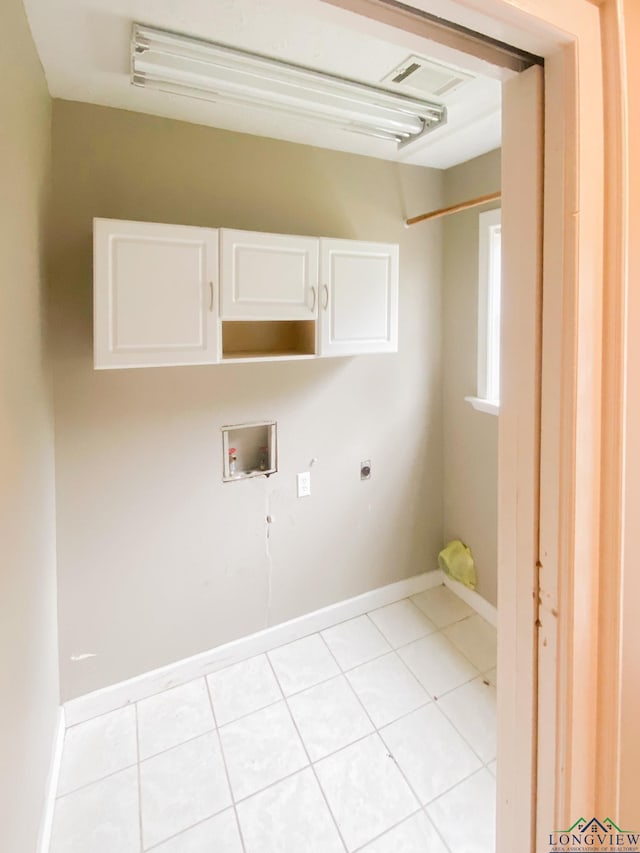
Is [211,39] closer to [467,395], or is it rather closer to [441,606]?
[467,395]

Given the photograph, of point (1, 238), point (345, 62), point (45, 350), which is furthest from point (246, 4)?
point (45, 350)

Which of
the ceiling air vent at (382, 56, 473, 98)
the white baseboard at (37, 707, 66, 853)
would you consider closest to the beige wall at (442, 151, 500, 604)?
the ceiling air vent at (382, 56, 473, 98)

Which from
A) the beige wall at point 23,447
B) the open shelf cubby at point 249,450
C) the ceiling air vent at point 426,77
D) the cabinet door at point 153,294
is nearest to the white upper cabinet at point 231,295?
the cabinet door at point 153,294

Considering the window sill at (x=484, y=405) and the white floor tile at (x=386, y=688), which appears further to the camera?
the window sill at (x=484, y=405)

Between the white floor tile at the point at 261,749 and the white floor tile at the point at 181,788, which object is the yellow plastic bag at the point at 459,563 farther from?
the white floor tile at the point at 181,788

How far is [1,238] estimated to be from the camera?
1.09m

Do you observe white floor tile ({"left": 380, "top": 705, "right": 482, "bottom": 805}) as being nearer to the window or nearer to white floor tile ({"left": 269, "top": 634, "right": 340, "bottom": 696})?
white floor tile ({"left": 269, "top": 634, "right": 340, "bottom": 696})

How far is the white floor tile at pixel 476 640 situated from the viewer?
2.36m

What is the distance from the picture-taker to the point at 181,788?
174cm

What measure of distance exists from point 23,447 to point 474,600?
251cm

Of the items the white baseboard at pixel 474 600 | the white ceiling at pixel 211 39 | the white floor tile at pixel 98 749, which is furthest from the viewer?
the white baseboard at pixel 474 600

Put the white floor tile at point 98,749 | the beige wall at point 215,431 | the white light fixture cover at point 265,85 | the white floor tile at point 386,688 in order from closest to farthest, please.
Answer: the white light fixture cover at point 265,85, the white floor tile at point 98,749, the beige wall at point 215,431, the white floor tile at point 386,688

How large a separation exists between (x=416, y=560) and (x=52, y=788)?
2086mm

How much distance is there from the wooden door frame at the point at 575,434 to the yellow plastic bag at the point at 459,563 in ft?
7.00
